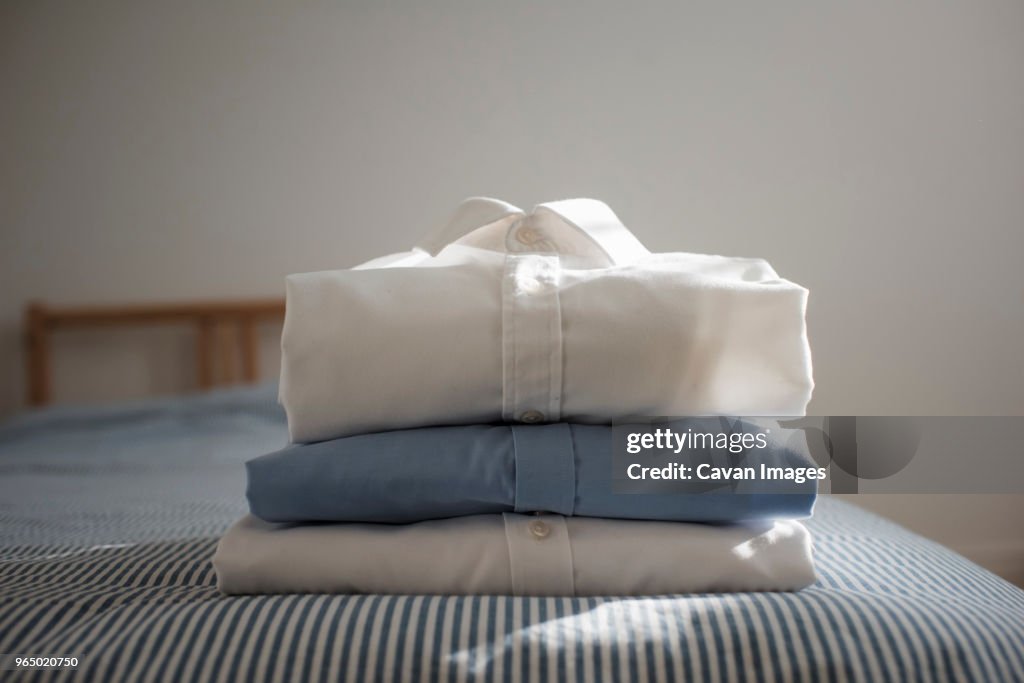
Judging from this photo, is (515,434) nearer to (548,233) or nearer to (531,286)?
(531,286)

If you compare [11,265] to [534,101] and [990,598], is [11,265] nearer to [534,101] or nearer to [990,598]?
[534,101]

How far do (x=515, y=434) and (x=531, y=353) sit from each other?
54 millimetres

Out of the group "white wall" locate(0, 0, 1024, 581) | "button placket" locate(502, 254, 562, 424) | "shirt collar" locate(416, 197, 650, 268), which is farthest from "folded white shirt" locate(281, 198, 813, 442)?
"white wall" locate(0, 0, 1024, 581)

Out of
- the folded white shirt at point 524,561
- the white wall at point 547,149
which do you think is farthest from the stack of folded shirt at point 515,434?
the white wall at point 547,149

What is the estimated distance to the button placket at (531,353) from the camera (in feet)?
1.78

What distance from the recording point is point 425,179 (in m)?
2.16

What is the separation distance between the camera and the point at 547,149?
215 centimetres

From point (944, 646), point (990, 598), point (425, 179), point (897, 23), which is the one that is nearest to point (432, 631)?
point (944, 646)

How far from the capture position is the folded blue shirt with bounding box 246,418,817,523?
52cm

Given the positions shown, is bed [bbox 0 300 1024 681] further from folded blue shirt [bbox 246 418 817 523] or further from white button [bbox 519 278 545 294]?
white button [bbox 519 278 545 294]

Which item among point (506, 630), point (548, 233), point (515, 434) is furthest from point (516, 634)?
point (548, 233)

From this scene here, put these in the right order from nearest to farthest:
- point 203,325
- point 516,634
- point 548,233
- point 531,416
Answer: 1. point 516,634
2. point 531,416
3. point 548,233
4. point 203,325

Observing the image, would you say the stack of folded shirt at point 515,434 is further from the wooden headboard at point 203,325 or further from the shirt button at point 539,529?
the wooden headboard at point 203,325

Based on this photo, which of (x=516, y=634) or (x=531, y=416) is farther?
(x=531, y=416)
